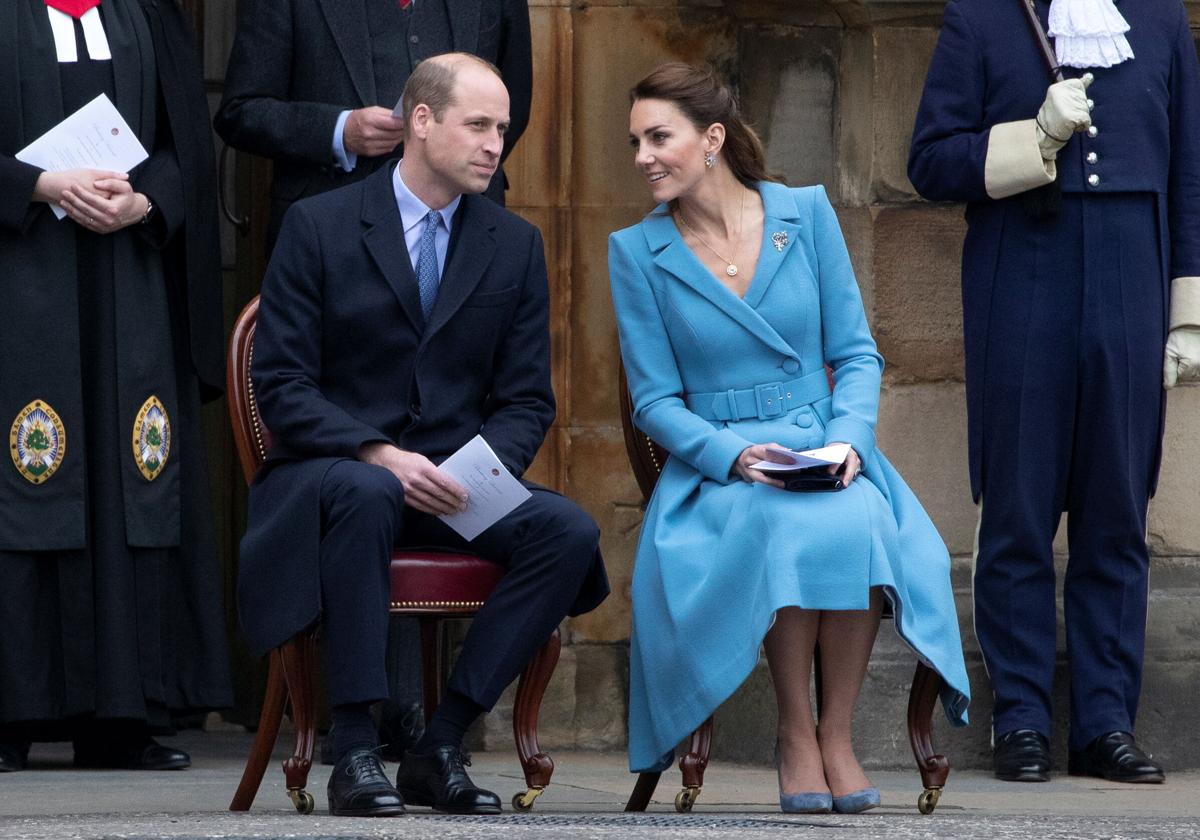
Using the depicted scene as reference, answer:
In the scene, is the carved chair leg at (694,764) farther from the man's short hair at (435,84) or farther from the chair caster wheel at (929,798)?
the man's short hair at (435,84)

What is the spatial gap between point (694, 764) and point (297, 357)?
1138 mm

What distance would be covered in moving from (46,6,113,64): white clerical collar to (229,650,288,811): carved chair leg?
71.4 inches

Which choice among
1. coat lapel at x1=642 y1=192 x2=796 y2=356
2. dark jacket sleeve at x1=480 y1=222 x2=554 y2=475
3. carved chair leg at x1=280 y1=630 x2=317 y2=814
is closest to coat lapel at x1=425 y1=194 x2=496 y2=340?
dark jacket sleeve at x1=480 y1=222 x2=554 y2=475

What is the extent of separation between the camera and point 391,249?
5.22m

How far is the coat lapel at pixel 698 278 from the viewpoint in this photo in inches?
205

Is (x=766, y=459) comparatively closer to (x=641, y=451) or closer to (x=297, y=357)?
(x=641, y=451)

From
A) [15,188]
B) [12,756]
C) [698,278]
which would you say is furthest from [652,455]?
[12,756]

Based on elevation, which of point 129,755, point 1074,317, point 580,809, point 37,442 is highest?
point 1074,317

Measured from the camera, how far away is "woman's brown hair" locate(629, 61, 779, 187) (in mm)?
5301

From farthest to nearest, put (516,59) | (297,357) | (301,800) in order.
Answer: (516,59) → (297,357) → (301,800)

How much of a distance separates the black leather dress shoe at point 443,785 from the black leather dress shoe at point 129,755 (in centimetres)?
118

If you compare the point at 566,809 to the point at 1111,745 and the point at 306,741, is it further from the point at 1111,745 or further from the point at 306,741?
the point at 1111,745

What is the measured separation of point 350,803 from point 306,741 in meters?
0.29

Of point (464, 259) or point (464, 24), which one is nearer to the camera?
point (464, 259)
